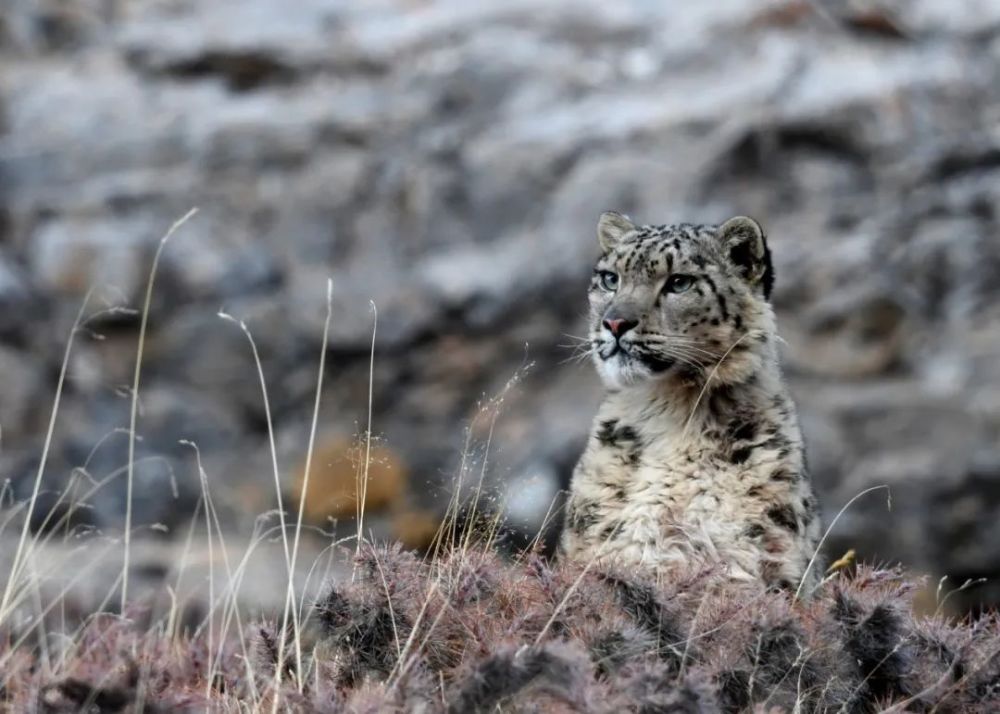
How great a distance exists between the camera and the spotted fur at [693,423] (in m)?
4.96

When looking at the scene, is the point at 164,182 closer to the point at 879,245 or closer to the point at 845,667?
the point at 879,245

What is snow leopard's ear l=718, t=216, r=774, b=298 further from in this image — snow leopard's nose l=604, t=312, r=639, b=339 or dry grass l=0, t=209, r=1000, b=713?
dry grass l=0, t=209, r=1000, b=713

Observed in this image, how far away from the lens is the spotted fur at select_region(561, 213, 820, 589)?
4965 mm

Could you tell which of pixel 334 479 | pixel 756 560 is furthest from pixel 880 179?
pixel 756 560

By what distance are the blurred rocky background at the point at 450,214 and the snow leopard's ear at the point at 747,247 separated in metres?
6.21

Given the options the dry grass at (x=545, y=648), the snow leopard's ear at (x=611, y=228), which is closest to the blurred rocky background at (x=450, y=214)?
the snow leopard's ear at (x=611, y=228)

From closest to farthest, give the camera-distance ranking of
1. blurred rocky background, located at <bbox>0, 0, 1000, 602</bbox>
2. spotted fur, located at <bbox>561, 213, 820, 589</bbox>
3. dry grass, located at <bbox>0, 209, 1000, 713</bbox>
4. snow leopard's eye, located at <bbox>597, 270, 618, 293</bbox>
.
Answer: dry grass, located at <bbox>0, 209, 1000, 713</bbox>
spotted fur, located at <bbox>561, 213, 820, 589</bbox>
snow leopard's eye, located at <bbox>597, 270, 618, 293</bbox>
blurred rocky background, located at <bbox>0, 0, 1000, 602</bbox>

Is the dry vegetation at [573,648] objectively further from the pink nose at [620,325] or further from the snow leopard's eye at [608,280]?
the snow leopard's eye at [608,280]

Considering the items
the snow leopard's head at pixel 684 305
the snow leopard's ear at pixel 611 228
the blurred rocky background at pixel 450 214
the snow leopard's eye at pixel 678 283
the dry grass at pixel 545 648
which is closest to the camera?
the dry grass at pixel 545 648

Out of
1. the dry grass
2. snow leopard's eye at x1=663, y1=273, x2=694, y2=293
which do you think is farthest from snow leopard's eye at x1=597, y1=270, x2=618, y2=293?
the dry grass

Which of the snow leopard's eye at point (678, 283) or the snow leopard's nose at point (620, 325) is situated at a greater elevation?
the snow leopard's eye at point (678, 283)

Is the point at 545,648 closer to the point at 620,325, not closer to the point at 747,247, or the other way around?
the point at 620,325

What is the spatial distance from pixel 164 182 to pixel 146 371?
6.74 feet

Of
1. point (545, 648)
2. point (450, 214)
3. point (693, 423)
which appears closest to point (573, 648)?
point (545, 648)
